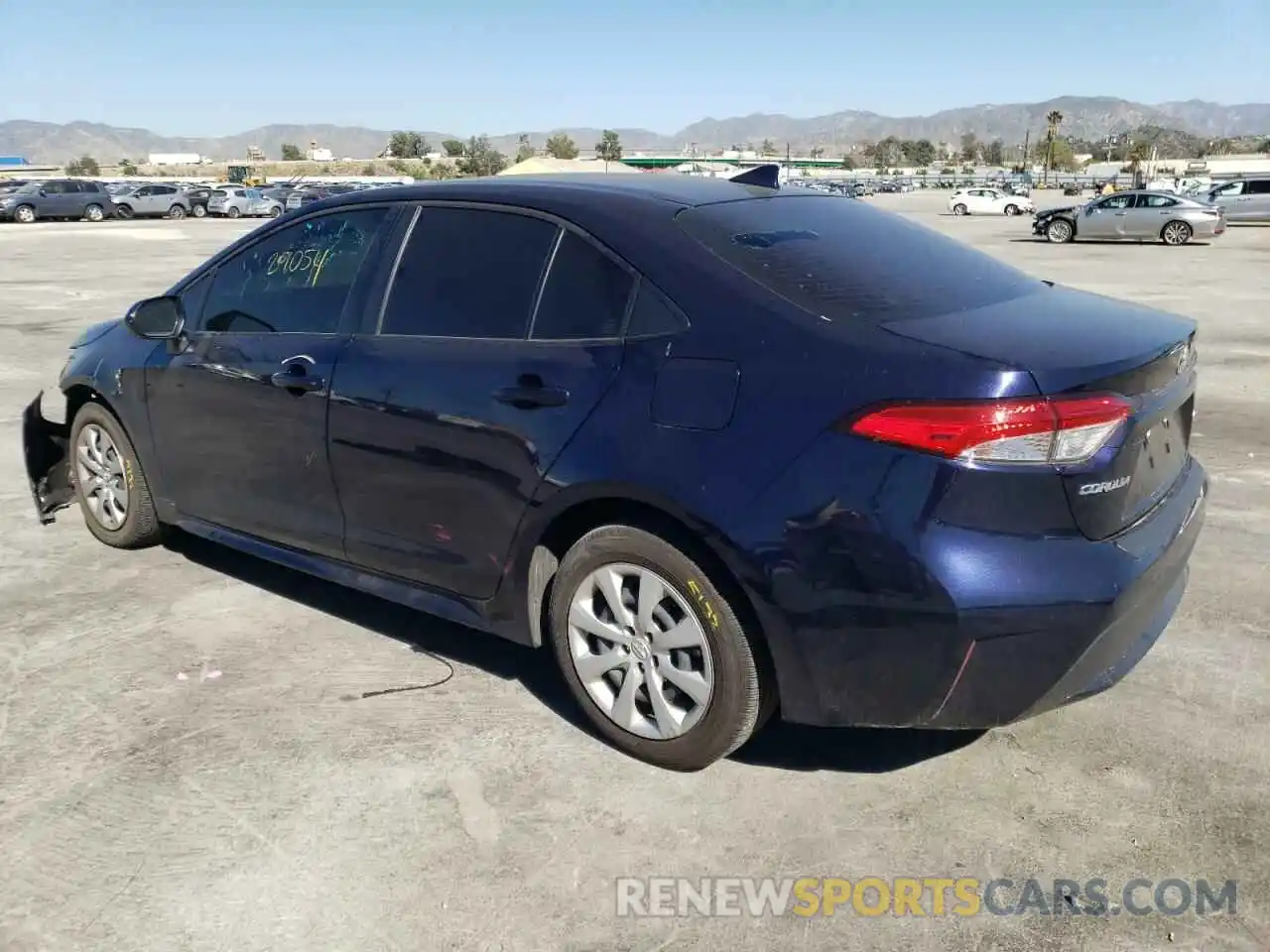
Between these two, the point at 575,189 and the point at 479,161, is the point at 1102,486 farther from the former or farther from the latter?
the point at 479,161

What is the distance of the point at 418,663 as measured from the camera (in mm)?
3867

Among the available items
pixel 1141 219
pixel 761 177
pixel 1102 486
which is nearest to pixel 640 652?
pixel 1102 486

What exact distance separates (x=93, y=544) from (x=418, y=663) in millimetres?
2387

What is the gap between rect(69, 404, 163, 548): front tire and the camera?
15.8 ft

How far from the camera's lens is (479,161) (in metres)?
121

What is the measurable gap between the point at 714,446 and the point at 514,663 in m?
1.51

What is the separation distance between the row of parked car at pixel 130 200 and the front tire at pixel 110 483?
41.7m

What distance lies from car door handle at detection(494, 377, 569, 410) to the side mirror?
194 cm

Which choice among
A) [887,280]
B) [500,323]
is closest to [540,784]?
[500,323]

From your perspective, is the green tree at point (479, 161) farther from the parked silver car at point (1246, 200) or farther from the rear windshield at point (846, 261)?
the rear windshield at point (846, 261)

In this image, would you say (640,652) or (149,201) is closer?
(640,652)

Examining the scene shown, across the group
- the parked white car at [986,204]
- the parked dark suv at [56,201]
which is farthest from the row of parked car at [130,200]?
the parked white car at [986,204]

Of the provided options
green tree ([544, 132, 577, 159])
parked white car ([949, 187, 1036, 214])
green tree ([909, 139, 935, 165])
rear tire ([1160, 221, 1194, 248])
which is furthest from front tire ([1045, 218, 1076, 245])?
green tree ([909, 139, 935, 165])

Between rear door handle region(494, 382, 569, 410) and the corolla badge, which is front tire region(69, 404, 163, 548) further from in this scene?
the corolla badge
